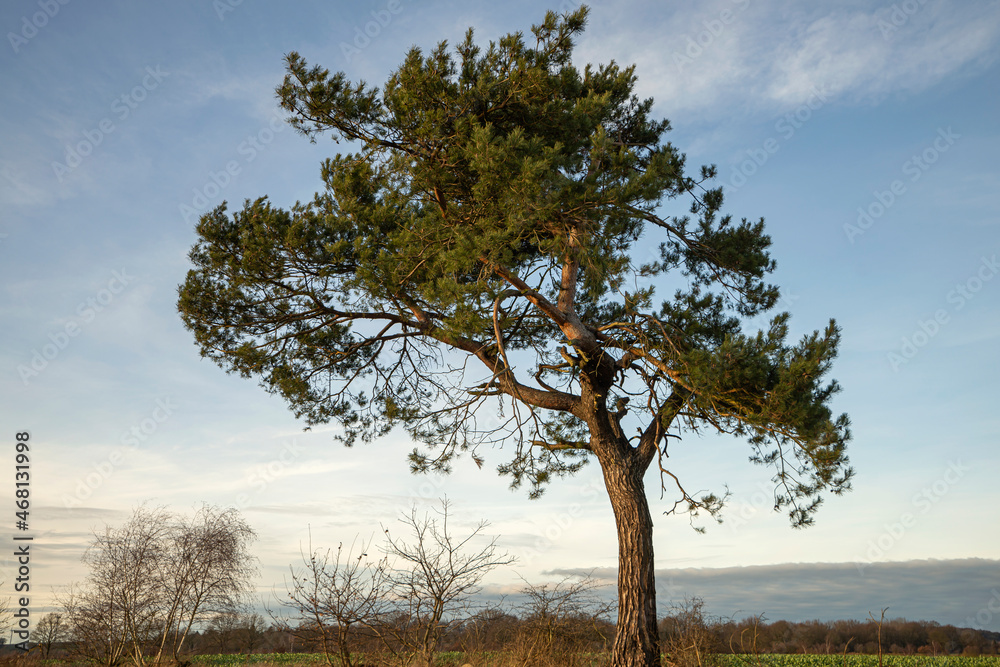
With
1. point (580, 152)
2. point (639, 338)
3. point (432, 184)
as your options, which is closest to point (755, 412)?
point (639, 338)

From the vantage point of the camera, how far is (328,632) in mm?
6711

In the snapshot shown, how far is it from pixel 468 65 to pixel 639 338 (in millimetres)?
4095

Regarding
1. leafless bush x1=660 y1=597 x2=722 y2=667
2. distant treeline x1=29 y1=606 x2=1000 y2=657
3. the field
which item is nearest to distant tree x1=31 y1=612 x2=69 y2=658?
distant treeline x1=29 y1=606 x2=1000 y2=657

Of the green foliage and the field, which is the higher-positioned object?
the green foliage

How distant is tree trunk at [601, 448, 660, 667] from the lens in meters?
7.00

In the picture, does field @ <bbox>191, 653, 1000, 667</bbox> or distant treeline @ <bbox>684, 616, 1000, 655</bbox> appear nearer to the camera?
field @ <bbox>191, 653, 1000, 667</bbox>

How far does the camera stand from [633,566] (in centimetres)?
735

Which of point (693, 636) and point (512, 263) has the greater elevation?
point (512, 263)

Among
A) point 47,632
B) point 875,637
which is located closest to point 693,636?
point 875,637

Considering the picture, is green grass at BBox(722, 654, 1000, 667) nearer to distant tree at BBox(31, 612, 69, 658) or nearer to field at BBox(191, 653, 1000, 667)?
field at BBox(191, 653, 1000, 667)

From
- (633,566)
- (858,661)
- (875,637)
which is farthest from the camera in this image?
(875,637)

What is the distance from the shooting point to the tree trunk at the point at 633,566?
700 cm

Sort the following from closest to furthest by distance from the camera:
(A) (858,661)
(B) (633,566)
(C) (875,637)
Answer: (B) (633,566) → (A) (858,661) → (C) (875,637)

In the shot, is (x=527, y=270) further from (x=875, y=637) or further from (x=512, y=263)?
(x=875, y=637)
